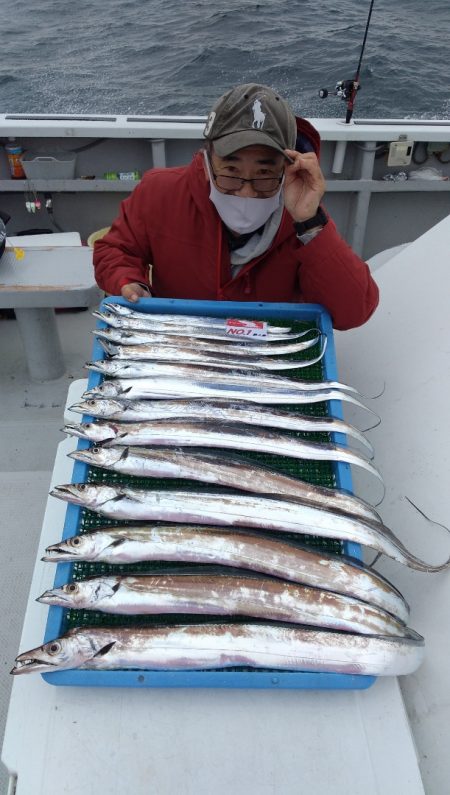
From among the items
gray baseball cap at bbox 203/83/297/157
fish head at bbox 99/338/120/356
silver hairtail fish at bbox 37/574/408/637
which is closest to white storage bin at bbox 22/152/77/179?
gray baseball cap at bbox 203/83/297/157

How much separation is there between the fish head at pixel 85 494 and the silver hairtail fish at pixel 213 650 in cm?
40

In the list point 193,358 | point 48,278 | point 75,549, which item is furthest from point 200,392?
point 48,278

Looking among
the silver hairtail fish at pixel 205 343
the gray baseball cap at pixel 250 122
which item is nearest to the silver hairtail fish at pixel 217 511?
the silver hairtail fish at pixel 205 343

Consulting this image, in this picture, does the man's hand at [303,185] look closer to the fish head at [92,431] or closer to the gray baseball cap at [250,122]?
the gray baseball cap at [250,122]

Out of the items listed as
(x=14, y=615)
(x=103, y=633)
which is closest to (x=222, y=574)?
(x=103, y=633)

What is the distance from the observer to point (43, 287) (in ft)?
11.0

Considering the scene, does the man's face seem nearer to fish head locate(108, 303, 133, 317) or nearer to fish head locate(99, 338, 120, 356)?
fish head locate(108, 303, 133, 317)

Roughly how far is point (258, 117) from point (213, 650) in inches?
77.8

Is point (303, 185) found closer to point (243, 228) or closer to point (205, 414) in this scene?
point (243, 228)

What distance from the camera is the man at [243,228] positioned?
2088 millimetres

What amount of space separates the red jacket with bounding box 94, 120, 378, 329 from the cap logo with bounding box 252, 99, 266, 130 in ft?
1.33

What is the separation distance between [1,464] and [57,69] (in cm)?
1423

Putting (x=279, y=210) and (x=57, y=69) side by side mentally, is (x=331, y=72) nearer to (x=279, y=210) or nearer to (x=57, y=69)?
(x=57, y=69)

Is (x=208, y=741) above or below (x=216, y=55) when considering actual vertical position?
above
